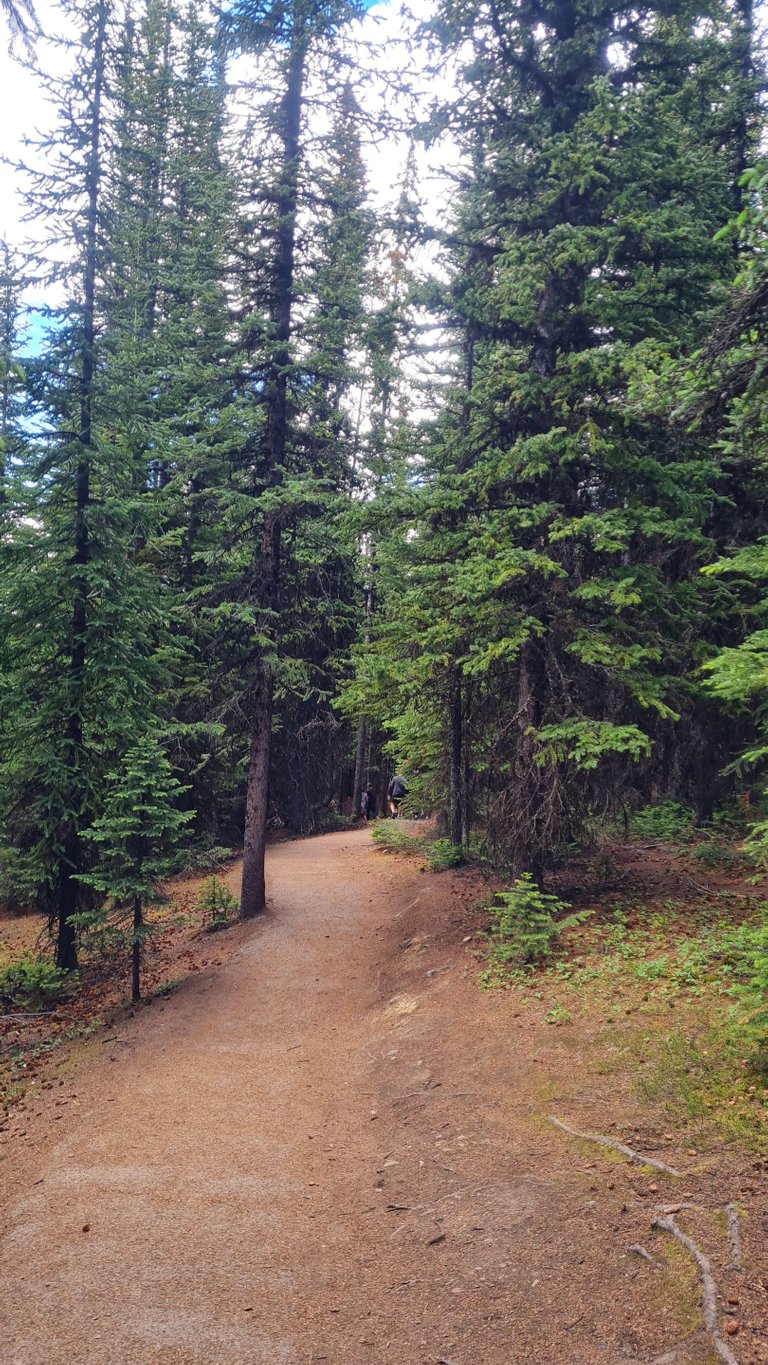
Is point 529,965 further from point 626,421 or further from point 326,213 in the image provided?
point 326,213

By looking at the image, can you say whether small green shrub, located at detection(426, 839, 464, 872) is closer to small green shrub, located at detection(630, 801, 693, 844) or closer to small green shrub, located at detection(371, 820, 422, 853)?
small green shrub, located at detection(371, 820, 422, 853)

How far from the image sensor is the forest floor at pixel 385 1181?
14.4 feet

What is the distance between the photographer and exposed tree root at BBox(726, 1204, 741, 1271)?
159 inches

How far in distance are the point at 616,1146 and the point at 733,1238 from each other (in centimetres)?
141

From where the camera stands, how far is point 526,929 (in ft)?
32.9

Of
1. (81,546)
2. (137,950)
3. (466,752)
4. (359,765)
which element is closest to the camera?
(137,950)

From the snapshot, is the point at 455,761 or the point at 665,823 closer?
the point at 455,761

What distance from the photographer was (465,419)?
14734 millimetres

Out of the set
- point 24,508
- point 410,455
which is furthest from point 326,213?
point 24,508

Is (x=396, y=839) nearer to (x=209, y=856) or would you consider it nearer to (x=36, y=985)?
(x=209, y=856)

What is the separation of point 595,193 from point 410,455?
4.54 m

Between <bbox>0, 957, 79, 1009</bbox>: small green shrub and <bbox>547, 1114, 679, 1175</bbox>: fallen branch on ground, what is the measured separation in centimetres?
940

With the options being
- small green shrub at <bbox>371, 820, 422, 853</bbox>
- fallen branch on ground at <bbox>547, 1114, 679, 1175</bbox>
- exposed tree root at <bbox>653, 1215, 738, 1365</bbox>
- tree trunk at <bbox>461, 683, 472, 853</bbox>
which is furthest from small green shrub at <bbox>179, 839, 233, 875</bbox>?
exposed tree root at <bbox>653, 1215, 738, 1365</bbox>

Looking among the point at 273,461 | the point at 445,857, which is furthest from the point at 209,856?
the point at 273,461
